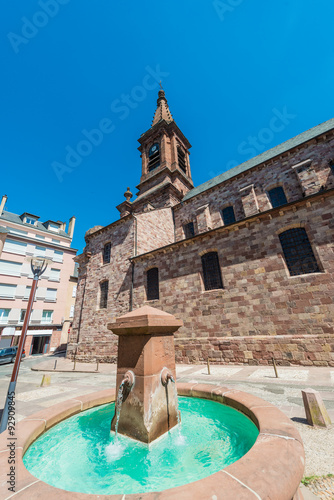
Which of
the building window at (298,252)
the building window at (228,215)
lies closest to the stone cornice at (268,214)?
the building window at (298,252)

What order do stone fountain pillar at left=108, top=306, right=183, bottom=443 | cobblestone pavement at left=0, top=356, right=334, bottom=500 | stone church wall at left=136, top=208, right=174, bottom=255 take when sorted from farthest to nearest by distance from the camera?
stone church wall at left=136, top=208, right=174, bottom=255, stone fountain pillar at left=108, top=306, right=183, bottom=443, cobblestone pavement at left=0, top=356, right=334, bottom=500

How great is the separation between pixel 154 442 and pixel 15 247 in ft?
101

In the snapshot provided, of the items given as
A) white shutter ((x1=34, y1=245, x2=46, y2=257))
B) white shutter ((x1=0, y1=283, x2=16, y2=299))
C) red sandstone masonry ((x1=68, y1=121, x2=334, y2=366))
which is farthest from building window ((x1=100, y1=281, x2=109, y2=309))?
white shutter ((x1=34, y1=245, x2=46, y2=257))

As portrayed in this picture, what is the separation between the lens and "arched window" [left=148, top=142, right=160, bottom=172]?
2634cm

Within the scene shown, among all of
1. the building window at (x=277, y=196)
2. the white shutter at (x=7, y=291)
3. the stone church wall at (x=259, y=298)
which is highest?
the building window at (x=277, y=196)

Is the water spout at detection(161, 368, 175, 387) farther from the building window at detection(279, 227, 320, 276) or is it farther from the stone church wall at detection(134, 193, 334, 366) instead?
the building window at detection(279, 227, 320, 276)

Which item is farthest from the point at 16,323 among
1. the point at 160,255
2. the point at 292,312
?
the point at 292,312

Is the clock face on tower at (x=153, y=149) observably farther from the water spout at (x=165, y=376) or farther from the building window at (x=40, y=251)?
the water spout at (x=165, y=376)

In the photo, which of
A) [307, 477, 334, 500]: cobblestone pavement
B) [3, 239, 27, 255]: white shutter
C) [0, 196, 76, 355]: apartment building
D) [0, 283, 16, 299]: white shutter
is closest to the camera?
[307, 477, 334, 500]: cobblestone pavement

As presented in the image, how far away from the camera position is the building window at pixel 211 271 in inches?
428

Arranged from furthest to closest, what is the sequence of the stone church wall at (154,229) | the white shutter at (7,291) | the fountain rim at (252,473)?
the white shutter at (7,291)
the stone church wall at (154,229)
the fountain rim at (252,473)

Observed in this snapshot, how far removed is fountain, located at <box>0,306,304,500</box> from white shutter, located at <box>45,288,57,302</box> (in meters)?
27.0

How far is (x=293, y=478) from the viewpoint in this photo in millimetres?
1502

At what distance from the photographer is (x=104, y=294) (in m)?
16.5
